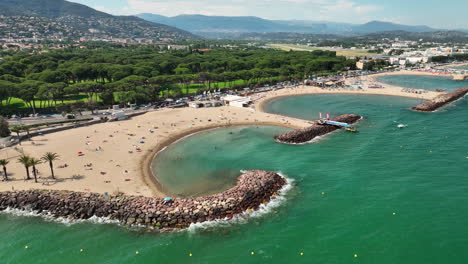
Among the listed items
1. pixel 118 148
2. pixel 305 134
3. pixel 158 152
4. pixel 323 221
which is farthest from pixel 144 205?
pixel 305 134

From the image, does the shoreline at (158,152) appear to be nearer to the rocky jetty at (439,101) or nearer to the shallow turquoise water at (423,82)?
the rocky jetty at (439,101)

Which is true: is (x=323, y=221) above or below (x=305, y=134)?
below

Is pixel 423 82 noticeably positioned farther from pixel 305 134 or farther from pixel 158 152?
pixel 158 152

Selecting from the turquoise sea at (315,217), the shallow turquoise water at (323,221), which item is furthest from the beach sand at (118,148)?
the shallow turquoise water at (323,221)

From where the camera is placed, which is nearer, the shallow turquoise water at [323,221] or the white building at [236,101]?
the shallow turquoise water at [323,221]

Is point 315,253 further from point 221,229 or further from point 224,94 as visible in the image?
point 224,94
